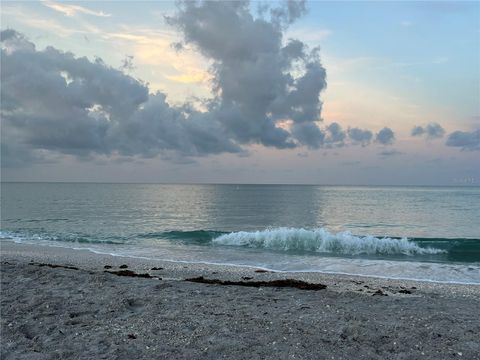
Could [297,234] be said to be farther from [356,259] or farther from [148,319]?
[148,319]

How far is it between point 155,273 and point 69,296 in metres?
4.70

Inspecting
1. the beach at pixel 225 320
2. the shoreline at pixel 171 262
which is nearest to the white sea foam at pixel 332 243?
the shoreline at pixel 171 262

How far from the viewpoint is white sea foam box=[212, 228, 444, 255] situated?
21359 mm

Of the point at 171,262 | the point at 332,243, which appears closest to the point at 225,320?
the point at 171,262

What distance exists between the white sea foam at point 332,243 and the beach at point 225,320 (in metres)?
9.90

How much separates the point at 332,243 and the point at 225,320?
15.8m

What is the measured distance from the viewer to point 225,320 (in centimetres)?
727

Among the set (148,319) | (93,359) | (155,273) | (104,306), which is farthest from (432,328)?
(155,273)

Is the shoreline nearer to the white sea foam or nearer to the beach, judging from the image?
the beach

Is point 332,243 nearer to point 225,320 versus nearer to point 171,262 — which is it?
point 171,262

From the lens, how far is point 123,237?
28.1 m

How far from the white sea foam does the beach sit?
990cm

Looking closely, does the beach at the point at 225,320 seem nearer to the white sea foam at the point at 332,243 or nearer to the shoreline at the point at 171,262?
the shoreline at the point at 171,262

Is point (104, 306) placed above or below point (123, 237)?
above
